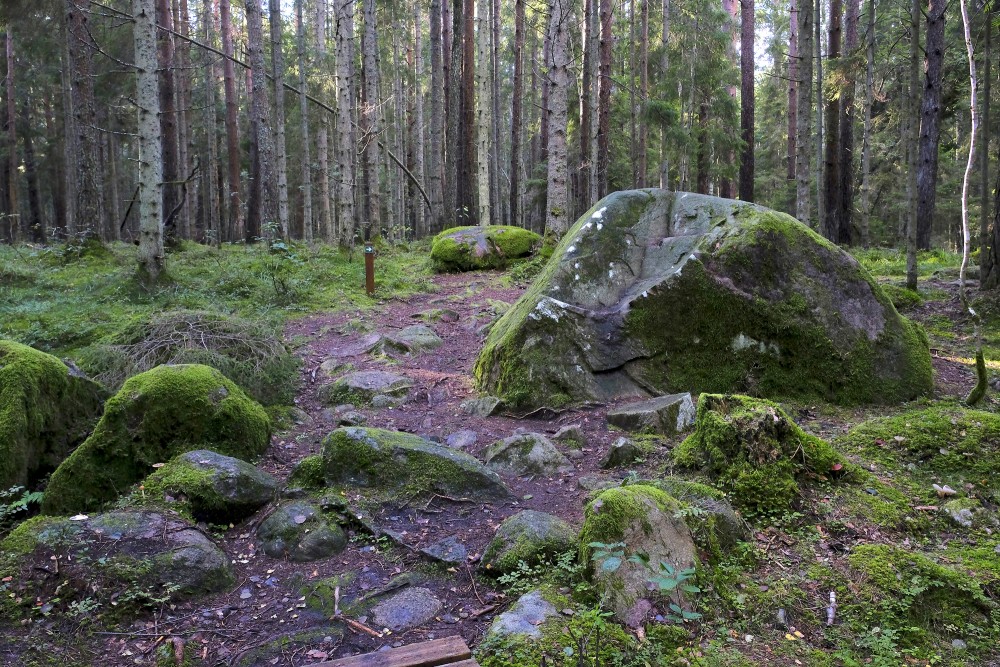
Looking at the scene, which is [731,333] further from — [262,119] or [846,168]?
[262,119]

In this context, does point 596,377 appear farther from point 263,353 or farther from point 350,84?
point 350,84

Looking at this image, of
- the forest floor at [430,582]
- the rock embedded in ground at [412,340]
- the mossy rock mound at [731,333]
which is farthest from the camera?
the rock embedded in ground at [412,340]

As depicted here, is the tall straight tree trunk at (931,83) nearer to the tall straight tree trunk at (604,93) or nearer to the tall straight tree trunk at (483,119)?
the tall straight tree trunk at (604,93)

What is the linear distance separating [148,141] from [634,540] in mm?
9645

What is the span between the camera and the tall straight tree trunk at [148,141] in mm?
9352

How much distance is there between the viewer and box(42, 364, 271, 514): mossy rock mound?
4.12 metres

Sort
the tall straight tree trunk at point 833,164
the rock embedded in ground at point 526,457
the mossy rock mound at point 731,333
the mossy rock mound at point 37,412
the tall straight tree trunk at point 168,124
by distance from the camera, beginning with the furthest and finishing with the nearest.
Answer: the tall straight tree trunk at point 833,164, the tall straight tree trunk at point 168,124, the mossy rock mound at point 731,333, the rock embedded in ground at point 526,457, the mossy rock mound at point 37,412

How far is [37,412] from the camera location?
4.50 meters

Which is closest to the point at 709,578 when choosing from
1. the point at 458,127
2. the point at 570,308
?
the point at 570,308

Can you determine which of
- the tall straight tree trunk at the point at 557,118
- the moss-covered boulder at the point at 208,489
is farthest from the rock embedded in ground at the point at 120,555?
the tall straight tree trunk at the point at 557,118

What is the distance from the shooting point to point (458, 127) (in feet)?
64.3

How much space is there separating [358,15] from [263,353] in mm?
27453

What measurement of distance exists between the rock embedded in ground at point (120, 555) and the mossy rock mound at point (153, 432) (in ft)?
1.80

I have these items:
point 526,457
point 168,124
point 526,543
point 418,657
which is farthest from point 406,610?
point 168,124
